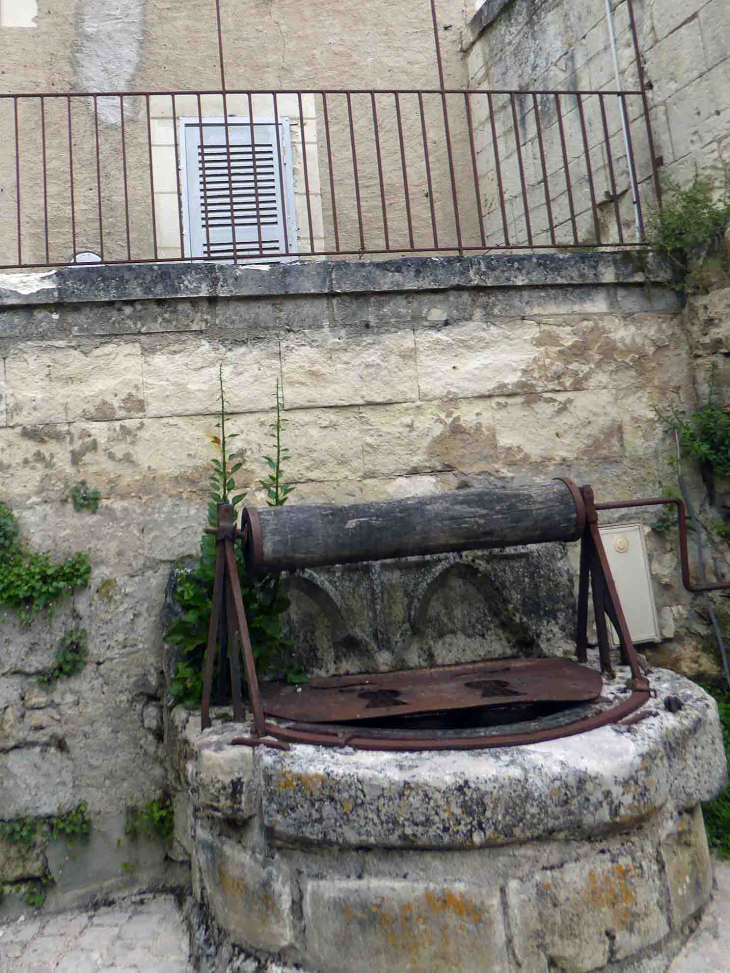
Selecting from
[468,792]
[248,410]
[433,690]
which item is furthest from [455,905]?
[248,410]

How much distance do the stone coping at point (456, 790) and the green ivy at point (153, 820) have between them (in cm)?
86

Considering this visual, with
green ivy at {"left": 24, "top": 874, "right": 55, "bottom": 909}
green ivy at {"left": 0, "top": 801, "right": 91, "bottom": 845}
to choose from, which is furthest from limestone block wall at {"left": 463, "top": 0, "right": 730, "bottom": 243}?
green ivy at {"left": 24, "top": 874, "right": 55, "bottom": 909}

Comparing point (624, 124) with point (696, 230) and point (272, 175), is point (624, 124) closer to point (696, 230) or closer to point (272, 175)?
point (696, 230)

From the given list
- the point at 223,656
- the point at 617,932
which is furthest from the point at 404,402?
the point at 617,932

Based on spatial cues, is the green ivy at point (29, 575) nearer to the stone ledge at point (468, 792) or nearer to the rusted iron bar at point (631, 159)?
the stone ledge at point (468, 792)

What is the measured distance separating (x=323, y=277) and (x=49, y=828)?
2.48 meters

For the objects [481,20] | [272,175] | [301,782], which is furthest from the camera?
[481,20]

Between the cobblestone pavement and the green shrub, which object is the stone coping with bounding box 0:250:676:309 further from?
the cobblestone pavement

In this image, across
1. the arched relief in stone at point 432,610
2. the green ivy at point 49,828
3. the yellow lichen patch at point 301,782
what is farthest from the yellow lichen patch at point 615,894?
the green ivy at point 49,828

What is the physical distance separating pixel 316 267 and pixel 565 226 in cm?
220

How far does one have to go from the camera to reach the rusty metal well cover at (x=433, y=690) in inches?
86.5

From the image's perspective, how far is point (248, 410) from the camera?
310 centimetres

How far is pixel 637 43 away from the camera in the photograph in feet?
12.4

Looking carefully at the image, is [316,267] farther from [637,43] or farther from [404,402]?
[637,43]
